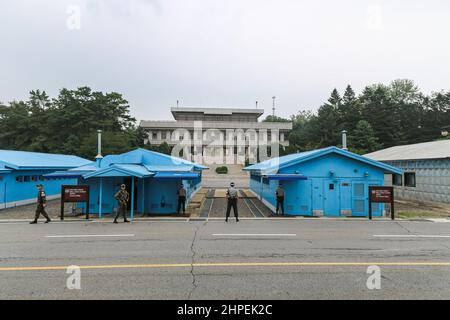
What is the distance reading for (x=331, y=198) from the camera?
16172 mm

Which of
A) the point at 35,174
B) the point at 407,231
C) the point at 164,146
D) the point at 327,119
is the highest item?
the point at 327,119

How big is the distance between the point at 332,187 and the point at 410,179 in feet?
44.5

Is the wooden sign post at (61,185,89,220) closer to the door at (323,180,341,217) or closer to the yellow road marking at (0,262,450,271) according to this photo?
the yellow road marking at (0,262,450,271)

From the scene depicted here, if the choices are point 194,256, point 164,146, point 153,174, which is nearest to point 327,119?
point 164,146

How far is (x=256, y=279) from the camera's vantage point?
20.7 ft

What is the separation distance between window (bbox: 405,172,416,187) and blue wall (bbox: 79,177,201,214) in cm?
2071

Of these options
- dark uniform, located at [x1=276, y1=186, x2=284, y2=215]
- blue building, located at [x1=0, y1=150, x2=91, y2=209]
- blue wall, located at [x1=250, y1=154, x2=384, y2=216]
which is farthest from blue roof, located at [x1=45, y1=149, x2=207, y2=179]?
blue wall, located at [x1=250, y1=154, x2=384, y2=216]

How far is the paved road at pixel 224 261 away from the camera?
5676 millimetres

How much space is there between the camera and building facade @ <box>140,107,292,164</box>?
60812mm

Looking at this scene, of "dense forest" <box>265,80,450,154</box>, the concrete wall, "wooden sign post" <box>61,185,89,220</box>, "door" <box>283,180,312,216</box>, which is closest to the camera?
"wooden sign post" <box>61,185,89,220</box>

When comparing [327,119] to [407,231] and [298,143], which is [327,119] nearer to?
[298,143]

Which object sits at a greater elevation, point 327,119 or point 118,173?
point 327,119
